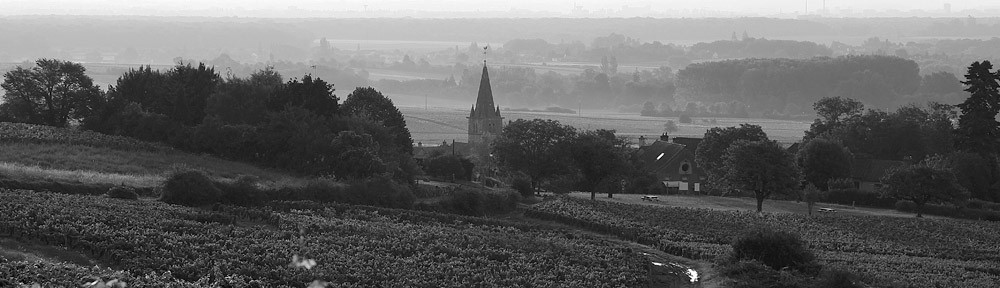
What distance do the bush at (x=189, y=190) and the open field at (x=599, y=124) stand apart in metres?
71.8

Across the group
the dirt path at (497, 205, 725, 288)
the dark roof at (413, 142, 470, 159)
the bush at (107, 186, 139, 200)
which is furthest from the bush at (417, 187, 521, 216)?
the dark roof at (413, 142, 470, 159)

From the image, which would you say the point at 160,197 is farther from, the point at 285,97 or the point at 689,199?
the point at 689,199

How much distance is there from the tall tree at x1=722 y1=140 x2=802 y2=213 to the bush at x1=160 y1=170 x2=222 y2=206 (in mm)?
23947

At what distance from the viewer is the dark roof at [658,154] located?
7794 cm

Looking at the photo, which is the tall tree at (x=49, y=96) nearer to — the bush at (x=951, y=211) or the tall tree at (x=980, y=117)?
the bush at (x=951, y=211)

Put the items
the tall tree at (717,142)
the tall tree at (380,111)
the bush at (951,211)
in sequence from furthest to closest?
the tall tree at (717,142), the tall tree at (380,111), the bush at (951,211)

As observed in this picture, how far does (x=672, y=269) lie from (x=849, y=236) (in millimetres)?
11533

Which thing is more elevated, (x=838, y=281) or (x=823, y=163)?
(x=823, y=163)

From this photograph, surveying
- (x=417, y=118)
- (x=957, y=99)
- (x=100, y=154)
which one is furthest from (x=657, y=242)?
(x=957, y=99)

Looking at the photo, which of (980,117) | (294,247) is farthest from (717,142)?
(294,247)

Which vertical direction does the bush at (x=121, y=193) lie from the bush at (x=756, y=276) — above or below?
above

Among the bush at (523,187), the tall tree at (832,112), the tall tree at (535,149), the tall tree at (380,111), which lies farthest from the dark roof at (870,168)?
the tall tree at (380,111)

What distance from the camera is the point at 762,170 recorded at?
60.4 metres

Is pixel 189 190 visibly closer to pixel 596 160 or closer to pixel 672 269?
pixel 672 269
